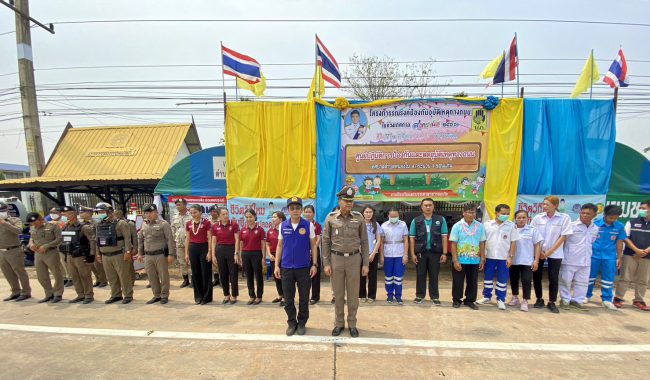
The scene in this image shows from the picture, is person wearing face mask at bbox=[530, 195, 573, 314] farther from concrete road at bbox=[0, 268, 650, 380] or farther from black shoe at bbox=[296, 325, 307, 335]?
black shoe at bbox=[296, 325, 307, 335]

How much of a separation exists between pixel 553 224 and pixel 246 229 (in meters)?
5.11

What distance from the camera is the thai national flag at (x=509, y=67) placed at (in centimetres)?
644

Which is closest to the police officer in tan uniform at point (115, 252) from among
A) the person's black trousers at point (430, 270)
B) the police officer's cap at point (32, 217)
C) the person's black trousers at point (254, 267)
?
the police officer's cap at point (32, 217)

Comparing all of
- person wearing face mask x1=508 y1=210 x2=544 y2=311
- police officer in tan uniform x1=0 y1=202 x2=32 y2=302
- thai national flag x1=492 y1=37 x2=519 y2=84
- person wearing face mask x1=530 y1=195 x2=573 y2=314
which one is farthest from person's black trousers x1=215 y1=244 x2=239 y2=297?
thai national flag x1=492 y1=37 x2=519 y2=84

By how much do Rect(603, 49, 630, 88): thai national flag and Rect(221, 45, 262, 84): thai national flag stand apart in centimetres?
775

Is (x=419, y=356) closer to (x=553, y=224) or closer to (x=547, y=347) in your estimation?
(x=547, y=347)

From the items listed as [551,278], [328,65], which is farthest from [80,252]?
[551,278]

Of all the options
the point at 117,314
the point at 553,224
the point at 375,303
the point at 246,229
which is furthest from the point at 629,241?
the point at 117,314

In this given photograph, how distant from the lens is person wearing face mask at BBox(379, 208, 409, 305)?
4969 mm

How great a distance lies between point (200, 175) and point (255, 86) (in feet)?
8.74

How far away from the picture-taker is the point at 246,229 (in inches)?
202

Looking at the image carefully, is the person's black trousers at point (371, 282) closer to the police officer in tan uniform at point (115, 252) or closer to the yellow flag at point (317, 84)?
the yellow flag at point (317, 84)

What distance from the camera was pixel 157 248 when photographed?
5.18 metres

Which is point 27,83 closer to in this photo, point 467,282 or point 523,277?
point 467,282
